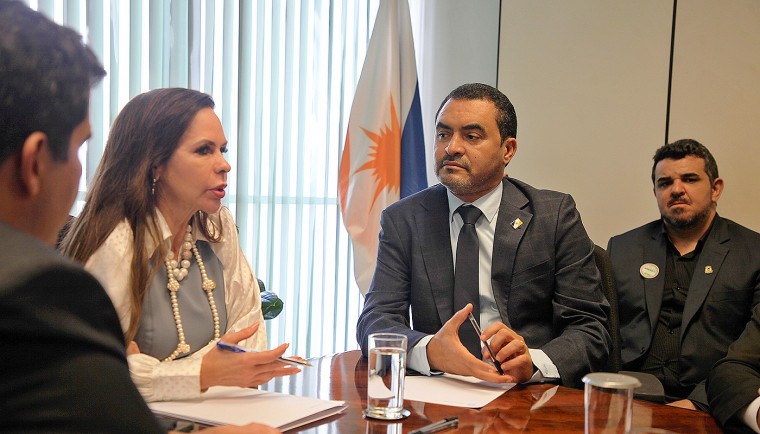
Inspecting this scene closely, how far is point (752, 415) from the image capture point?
1.45 m

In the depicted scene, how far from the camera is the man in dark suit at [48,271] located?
582mm

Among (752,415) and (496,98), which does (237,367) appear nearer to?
(752,415)

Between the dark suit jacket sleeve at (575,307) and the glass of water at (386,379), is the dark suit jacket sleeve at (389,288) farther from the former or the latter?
the glass of water at (386,379)

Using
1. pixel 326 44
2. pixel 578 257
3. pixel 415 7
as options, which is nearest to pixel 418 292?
pixel 578 257

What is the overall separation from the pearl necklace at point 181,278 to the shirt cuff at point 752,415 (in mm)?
1363

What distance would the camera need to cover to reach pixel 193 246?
1.89m

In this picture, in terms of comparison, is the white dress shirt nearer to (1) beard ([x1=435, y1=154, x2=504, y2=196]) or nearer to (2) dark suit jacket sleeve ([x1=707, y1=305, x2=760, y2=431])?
(1) beard ([x1=435, y1=154, x2=504, y2=196])

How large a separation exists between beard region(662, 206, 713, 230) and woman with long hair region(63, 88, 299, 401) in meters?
2.13

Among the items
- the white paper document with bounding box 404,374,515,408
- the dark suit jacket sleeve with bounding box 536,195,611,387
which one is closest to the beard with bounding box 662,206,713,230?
the dark suit jacket sleeve with bounding box 536,195,611,387

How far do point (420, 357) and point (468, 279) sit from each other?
0.48 m

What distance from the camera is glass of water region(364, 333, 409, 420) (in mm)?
1320

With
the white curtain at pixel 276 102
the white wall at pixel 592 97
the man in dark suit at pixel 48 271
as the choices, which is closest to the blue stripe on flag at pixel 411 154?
the white curtain at pixel 276 102

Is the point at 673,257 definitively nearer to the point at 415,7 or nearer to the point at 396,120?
the point at 396,120

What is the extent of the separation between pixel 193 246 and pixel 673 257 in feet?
7.56
